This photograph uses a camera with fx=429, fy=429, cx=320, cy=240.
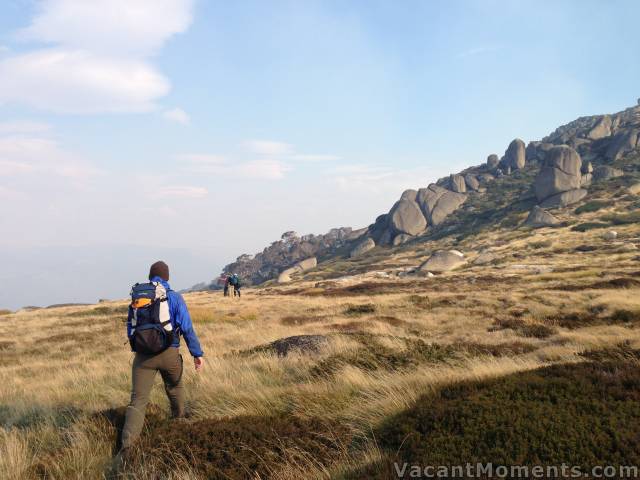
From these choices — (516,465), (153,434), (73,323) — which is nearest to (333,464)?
(516,465)

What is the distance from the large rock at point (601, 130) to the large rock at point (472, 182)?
38228 millimetres

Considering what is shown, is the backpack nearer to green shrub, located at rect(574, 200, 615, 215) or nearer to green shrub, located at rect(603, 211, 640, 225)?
green shrub, located at rect(603, 211, 640, 225)

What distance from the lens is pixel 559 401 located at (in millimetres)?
4359

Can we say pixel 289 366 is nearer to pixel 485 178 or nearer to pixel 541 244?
pixel 541 244

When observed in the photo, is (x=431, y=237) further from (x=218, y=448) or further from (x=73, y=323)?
(x=218, y=448)

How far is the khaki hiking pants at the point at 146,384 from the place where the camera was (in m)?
5.06

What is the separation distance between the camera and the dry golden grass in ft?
16.4

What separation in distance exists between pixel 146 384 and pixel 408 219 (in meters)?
116

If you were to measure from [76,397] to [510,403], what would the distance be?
7.48m

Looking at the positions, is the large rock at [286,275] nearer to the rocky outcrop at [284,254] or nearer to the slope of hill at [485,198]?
the slope of hill at [485,198]

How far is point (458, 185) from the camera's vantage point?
450ft

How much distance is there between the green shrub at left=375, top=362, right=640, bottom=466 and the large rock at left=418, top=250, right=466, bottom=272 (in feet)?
191

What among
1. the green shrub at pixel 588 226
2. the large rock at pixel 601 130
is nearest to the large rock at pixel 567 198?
the green shrub at pixel 588 226

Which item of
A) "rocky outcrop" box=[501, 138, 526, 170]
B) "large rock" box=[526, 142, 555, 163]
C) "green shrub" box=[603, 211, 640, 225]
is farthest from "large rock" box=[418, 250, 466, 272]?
"large rock" box=[526, 142, 555, 163]
